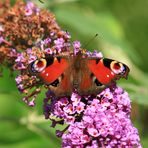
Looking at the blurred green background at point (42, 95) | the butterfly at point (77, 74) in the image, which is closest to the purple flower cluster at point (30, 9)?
the butterfly at point (77, 74)

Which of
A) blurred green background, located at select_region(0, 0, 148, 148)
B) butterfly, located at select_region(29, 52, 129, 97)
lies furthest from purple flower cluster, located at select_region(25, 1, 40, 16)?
blurred green background, located at select_region(0, 0, 148, 148)

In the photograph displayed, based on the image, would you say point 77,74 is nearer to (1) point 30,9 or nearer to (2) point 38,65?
(2) point 38,65

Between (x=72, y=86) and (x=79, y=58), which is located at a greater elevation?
(x=79, y=58)

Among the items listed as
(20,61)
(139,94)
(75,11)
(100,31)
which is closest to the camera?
(20,61)

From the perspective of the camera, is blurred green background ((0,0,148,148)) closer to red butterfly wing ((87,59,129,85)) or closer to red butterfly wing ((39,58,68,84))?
red butterfly wing ((87,59,129,85))

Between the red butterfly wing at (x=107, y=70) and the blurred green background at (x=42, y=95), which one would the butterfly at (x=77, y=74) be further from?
the blurred green background at (x=42, y=95)

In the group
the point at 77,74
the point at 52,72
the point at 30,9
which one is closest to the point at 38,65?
the point at 52,72

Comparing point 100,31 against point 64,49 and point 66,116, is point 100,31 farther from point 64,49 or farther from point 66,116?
point 66,116

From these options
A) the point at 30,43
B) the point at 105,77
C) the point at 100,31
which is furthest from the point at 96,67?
the point at 100,31
